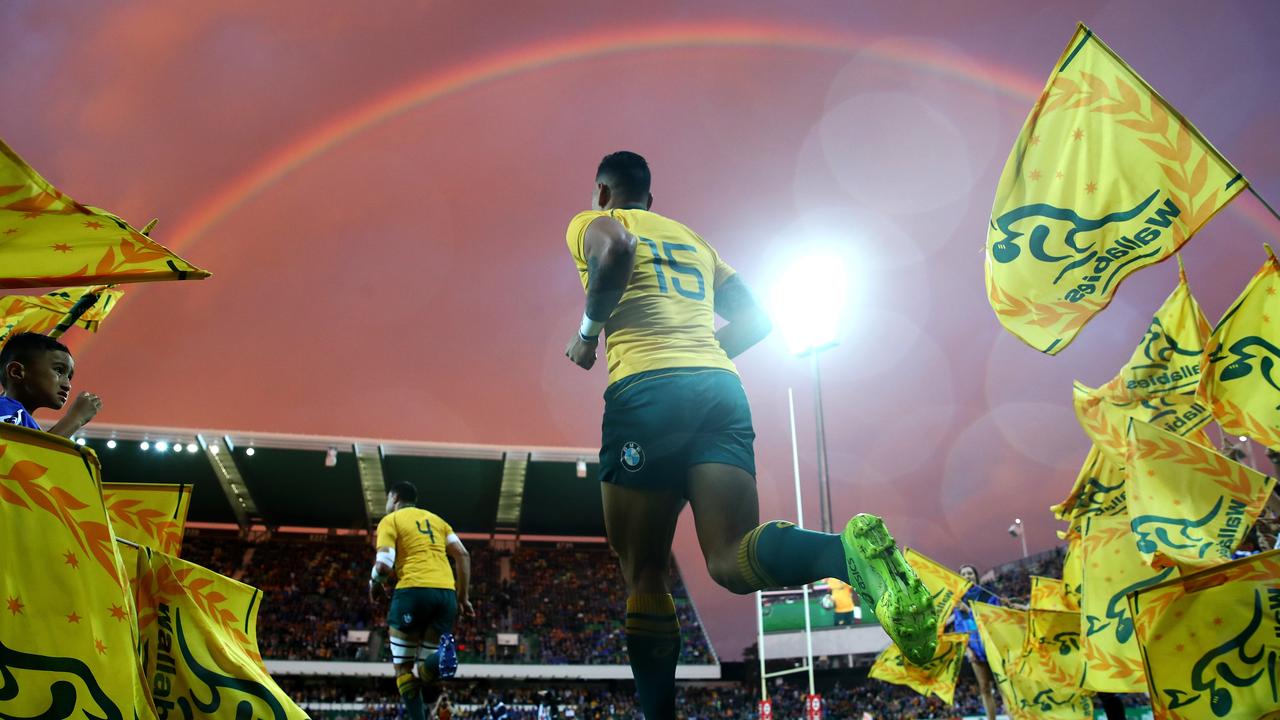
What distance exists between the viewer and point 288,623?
88.4 ft

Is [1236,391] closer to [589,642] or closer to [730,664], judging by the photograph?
[589,642]

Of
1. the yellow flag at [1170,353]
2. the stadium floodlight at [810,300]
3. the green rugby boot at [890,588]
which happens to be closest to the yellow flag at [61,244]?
the green rugby boot at [890,588]

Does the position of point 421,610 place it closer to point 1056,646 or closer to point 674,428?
point 674,428

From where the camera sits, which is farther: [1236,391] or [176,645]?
[1236,391]

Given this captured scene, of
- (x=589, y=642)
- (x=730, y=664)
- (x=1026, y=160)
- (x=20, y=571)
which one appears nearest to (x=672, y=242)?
(x=20, y=571)

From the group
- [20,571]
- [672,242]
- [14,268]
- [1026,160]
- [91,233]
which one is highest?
[1026,160]

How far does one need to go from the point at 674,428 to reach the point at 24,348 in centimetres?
298

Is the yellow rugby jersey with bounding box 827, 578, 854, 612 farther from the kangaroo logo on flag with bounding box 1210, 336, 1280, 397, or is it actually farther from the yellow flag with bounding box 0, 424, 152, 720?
the yellow flag with bounding box 0, 424, 152, 720

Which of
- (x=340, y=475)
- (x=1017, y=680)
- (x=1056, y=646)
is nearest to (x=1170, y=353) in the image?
(x=1056, y=646)

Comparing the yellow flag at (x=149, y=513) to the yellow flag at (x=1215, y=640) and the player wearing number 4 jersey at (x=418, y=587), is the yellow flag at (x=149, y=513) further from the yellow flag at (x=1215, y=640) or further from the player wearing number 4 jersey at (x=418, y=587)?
the yellow flag at (x=1215, y=640)

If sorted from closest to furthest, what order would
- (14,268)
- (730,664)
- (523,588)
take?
(14,268) < (523,588) < (730,664)

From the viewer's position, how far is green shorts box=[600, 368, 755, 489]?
2.49 meters

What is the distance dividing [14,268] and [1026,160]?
430cm

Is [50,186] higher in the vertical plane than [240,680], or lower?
higher
